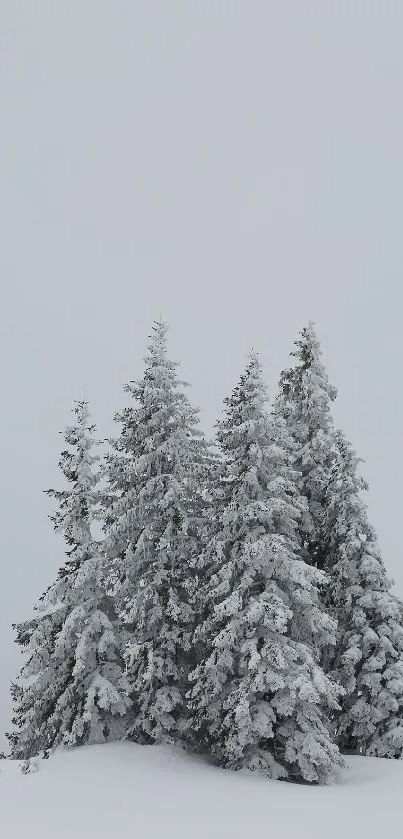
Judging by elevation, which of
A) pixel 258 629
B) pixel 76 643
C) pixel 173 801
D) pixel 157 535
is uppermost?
pixel 157 535

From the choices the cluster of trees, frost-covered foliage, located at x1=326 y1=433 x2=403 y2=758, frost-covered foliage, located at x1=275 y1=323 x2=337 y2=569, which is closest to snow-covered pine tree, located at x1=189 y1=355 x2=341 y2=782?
the cluster of trees

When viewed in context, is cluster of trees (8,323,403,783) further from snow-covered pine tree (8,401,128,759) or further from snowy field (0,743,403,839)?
snowy field (0,743,403,839)

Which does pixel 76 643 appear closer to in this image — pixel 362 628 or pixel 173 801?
pixel 173 801

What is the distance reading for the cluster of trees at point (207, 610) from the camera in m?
20.0

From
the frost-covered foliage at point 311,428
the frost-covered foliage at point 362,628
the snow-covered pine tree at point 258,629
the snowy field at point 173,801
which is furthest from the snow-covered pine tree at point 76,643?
the frost-covered foliage at point 311,428

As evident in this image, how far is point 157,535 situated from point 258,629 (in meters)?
4.69

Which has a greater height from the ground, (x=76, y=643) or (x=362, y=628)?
(x=362, y=628)

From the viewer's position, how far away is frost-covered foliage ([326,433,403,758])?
24109 millimetres

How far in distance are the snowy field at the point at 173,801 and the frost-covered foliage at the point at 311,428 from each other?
30.3 ft

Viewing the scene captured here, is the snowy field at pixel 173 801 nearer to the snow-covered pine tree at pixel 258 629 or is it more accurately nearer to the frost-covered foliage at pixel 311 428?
the snow-covered pine tree at pixel 258 629

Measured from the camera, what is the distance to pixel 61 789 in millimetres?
16562

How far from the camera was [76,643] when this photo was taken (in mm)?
21719

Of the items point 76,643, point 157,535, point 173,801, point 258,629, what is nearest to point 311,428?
point 157,535

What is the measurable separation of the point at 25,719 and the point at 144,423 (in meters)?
10.9
